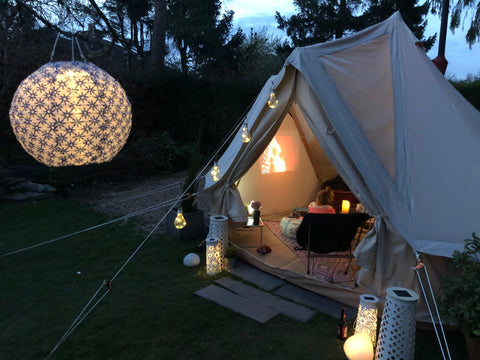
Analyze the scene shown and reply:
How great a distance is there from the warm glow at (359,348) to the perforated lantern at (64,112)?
2.25 metres

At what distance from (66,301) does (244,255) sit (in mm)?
2013

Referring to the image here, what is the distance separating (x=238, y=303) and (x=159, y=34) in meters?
8.77

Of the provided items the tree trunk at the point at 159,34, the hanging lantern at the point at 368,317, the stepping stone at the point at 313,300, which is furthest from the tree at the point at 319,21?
the hanging lantern at the point at 368,317

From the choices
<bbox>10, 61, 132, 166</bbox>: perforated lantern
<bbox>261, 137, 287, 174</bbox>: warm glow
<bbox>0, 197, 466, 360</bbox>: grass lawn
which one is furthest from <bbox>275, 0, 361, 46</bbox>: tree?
<bbox>10, 61, 132, 166</bbox>: perforated lantern

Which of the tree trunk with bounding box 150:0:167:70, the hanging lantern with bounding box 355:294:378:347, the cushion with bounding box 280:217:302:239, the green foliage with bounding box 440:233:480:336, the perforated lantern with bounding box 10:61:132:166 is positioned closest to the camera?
the perforated lantern with bounding box 10:61:132:166

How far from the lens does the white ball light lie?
13.6ft

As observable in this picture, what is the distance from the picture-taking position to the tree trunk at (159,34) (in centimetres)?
960

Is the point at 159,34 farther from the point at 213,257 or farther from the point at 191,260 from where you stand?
the point at 213,257

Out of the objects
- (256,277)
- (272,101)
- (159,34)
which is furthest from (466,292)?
(159,34)

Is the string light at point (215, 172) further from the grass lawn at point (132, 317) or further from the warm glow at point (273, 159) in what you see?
the warm glow at point (273, 159)

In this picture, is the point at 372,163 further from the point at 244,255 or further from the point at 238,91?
the point at 238,91

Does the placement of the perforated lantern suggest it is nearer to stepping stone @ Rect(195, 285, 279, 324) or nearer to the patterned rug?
stepping stone @ Rect(195, 285, 279, 324)

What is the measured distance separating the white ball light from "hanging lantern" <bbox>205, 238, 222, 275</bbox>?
9.5 inches

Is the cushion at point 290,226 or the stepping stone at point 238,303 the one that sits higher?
the cushion at point 290,226
